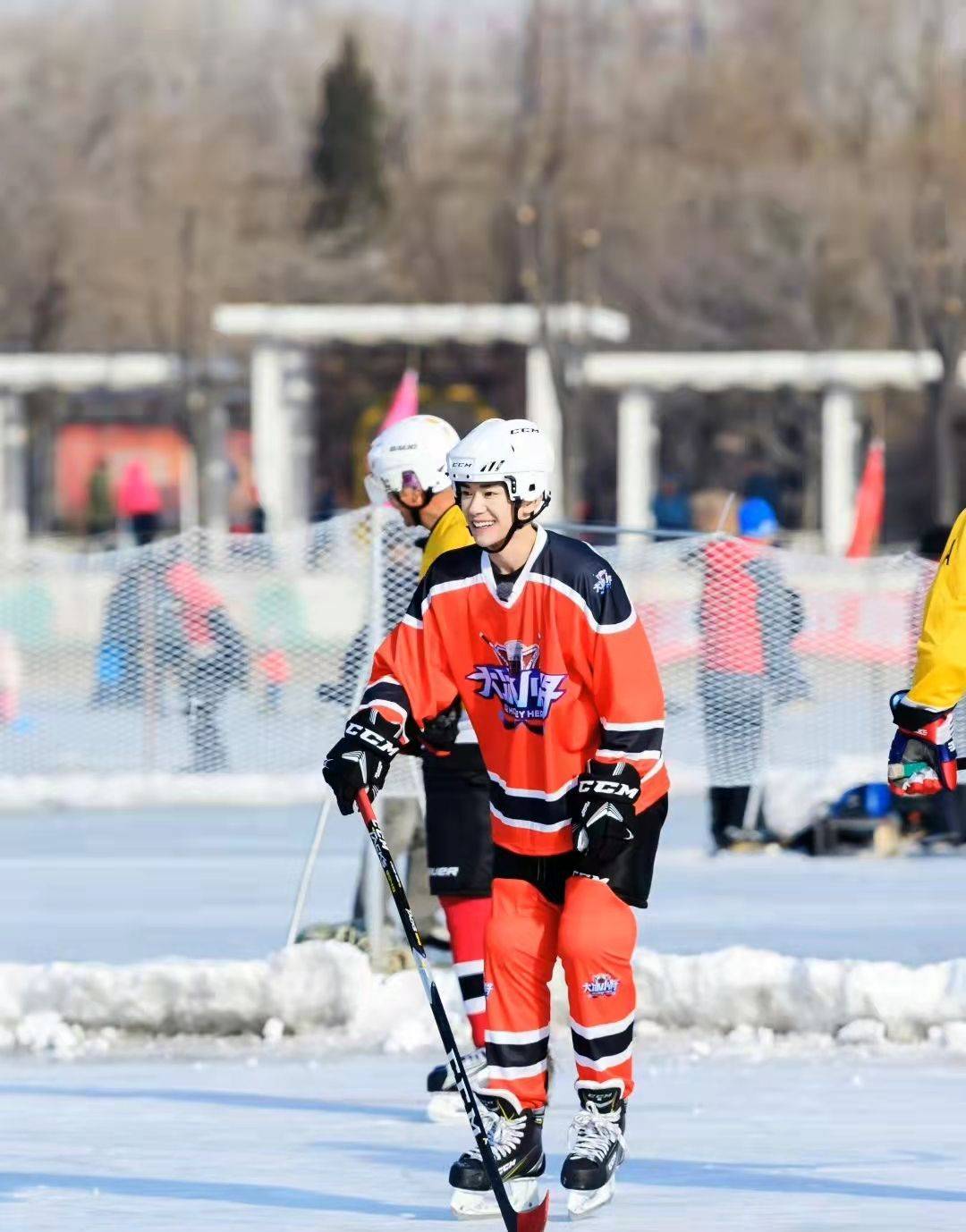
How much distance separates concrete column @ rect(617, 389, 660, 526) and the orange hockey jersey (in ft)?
81.1

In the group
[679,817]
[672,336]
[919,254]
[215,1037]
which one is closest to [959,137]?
[672,336]

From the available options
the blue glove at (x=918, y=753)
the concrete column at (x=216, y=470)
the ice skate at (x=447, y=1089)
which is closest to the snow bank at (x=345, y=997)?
the ice skate at (x=447, y=1089)

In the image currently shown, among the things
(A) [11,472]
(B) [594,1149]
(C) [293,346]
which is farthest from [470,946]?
(A) [11,472]

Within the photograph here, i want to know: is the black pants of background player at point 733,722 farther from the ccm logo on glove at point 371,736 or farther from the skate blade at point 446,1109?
the ccm logo on glove at point 371,736

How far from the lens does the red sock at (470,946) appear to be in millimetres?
5445

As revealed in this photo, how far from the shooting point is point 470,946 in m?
5.53

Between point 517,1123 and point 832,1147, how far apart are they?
96 centimetres

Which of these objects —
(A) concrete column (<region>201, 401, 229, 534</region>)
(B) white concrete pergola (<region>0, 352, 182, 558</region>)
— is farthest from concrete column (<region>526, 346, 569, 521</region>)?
(B) white concrete pergola (<region>0, 352, 182, 558</region>)

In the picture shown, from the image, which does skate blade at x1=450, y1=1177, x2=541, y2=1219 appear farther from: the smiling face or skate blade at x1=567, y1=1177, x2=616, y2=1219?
the smiling face

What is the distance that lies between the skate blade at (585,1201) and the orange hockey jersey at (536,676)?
595 mm

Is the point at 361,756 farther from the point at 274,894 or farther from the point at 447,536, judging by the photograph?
the point at 274,894

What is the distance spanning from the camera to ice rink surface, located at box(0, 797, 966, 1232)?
190 inches

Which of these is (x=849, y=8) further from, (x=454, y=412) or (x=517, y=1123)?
(x=517, y=1123)

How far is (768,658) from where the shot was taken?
9281 mm
